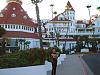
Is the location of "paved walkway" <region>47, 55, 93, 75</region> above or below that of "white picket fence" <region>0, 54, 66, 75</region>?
below

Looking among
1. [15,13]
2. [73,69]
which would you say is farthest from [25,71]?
[15,13]

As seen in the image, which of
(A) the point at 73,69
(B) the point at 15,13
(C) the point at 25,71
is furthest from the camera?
(B) the point at 15,13

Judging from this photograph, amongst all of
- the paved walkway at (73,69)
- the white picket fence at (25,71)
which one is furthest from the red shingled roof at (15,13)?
the white picket fence at (25,71)

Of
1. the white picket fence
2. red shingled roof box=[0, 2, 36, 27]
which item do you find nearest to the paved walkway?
the white picket fence

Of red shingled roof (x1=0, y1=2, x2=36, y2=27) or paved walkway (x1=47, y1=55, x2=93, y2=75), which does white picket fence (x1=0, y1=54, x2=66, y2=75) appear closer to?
paved walkway (x1=47, y1=55, x2=93, y2=75)

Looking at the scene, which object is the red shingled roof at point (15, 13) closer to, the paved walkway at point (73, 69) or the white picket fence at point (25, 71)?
the paved walkway at point (73, 69)

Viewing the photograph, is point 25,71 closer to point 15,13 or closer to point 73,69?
point 73,69

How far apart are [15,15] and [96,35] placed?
146 feet

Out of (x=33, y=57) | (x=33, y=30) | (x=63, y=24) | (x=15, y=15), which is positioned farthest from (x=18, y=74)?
(x=63, y=24)

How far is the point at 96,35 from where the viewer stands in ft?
443

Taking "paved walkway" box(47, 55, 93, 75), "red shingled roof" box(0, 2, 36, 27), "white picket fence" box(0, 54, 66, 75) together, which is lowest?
"paved walkway" box(47, 55, 93, 75)

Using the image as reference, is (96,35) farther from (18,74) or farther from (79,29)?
(18,74)

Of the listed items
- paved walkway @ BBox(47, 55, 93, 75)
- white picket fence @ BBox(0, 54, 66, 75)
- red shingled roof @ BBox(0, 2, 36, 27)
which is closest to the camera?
white picket fence @ BBox(0, 54, 66, 75)

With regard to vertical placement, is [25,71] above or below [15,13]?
below
